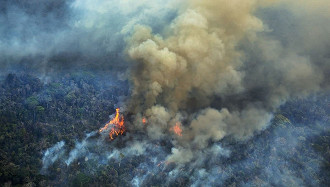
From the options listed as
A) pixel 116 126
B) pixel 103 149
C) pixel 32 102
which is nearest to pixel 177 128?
pixel 116 126

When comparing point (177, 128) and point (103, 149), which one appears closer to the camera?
point (103, 149)

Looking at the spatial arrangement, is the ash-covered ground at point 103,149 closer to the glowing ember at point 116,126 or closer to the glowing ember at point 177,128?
the glowing ember at point 116,126

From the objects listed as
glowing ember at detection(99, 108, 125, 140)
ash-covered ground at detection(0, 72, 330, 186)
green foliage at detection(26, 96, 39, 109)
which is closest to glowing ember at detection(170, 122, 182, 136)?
ash-covered ground at detection(0, 72, 330, 186)

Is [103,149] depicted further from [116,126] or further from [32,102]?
[32,102]

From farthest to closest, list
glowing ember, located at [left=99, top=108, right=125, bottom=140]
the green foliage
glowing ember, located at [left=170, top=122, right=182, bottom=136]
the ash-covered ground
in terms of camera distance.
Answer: the green foliage
glowing ember, located at [left=170, top=122, right=182, bottom=136]
glowing ember, located at [left=99, top=108, right=125, bottom=140]
the ash-covered ground

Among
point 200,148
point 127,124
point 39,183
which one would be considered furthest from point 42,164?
point 200,148

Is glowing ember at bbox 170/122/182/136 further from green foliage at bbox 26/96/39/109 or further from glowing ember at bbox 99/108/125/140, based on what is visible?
green foliage at bbox 26/96/39/109

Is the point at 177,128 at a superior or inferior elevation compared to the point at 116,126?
inferior

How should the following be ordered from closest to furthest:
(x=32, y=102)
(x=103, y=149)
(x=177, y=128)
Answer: (x=103, y=149)
(x=177, y=128)
(x=32, y=102)

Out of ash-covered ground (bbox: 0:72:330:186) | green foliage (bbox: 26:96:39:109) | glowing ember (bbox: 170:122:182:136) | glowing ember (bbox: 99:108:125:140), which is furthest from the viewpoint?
green foliage (bbox: 26:96:39:109)
